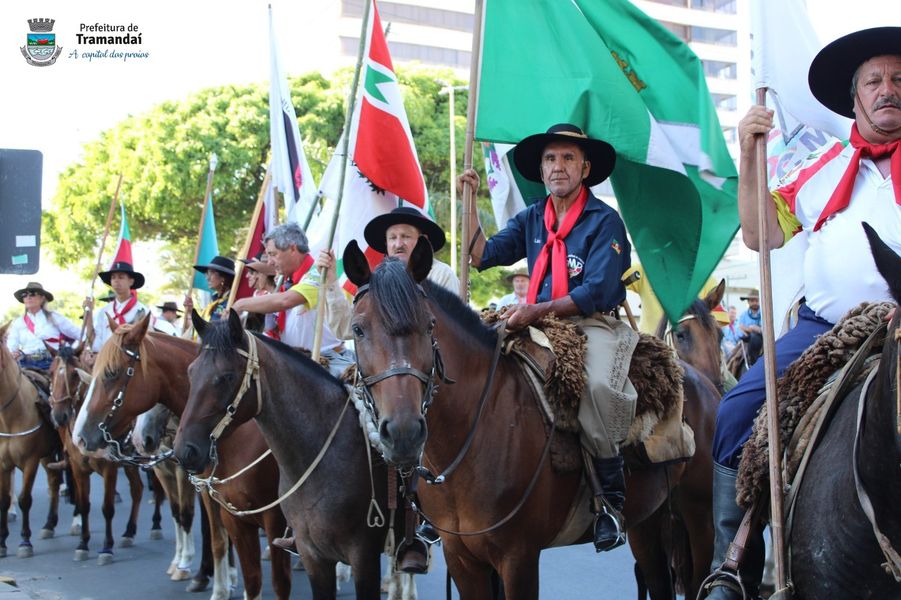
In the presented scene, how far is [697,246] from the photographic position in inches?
228

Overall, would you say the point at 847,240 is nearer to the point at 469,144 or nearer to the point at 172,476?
the point at 469,144

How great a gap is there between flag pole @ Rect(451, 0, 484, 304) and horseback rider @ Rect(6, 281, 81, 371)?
31.9 ft

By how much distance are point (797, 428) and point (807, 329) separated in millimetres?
540

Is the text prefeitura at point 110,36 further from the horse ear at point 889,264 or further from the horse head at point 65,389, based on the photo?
the horse ear at point 889,264

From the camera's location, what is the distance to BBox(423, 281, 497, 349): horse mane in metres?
4.59

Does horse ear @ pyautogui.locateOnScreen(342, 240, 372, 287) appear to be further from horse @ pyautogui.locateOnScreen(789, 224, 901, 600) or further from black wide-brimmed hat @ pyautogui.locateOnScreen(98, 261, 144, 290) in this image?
black wide-brimmed hat @ pyautogui.locateOnScreen(98, 261, 144, 290)

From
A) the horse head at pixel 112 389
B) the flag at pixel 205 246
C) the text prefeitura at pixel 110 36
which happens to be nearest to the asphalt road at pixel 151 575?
the horse head at pixel 112 389

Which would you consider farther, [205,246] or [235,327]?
[205,246]

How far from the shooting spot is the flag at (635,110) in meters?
5.80

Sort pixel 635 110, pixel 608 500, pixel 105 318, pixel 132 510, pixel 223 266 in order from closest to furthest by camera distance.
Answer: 1. pixel 608 500
2. pixel 635 110
3. pixel 223 266
4. pixel 132 510
5. pixel 105 318

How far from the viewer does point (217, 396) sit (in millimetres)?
5633

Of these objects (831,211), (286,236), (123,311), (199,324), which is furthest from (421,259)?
(123,311)

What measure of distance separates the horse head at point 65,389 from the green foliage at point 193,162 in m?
18.1

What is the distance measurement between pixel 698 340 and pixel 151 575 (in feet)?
19.6
